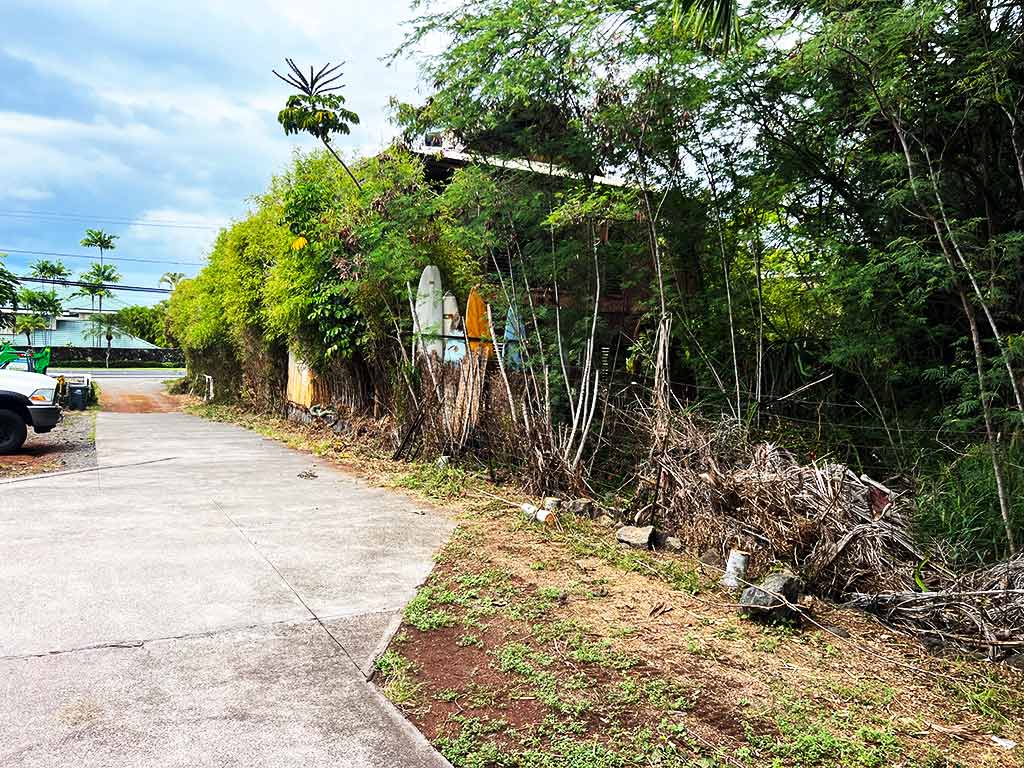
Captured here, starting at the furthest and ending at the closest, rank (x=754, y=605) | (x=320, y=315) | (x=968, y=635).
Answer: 1. (x=320, y=315)
2. (x=754, y=605)
3. (x=968, y=635)

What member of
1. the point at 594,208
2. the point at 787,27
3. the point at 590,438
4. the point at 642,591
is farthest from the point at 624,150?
the point at 642,591

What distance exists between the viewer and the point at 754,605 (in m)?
3.79

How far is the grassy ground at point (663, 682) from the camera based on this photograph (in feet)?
8.53

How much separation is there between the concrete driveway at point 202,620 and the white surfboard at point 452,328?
1.94 metres

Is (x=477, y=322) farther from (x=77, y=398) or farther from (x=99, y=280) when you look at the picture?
(x=99, y=280)

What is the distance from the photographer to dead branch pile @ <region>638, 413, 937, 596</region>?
397cm

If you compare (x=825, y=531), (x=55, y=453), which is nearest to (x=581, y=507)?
(x=825, y=531)

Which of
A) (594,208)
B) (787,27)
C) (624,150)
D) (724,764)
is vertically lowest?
(724,764)

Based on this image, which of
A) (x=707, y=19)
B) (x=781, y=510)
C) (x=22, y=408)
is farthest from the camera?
(x=22, y=408)

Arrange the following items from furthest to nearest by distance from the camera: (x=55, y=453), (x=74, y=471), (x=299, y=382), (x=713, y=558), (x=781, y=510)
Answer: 1. (x=299, y=382)
2. (x=55, y=453)
3. (x=74, y=471)
4. (x=713, y=558)
5. (x=781, y=510)

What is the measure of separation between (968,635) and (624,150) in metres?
4.25

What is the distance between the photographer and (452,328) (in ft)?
→ 27.6

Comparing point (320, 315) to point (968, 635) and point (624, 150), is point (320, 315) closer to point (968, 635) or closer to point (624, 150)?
point (624, 150)

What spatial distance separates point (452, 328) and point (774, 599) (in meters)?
5.38
